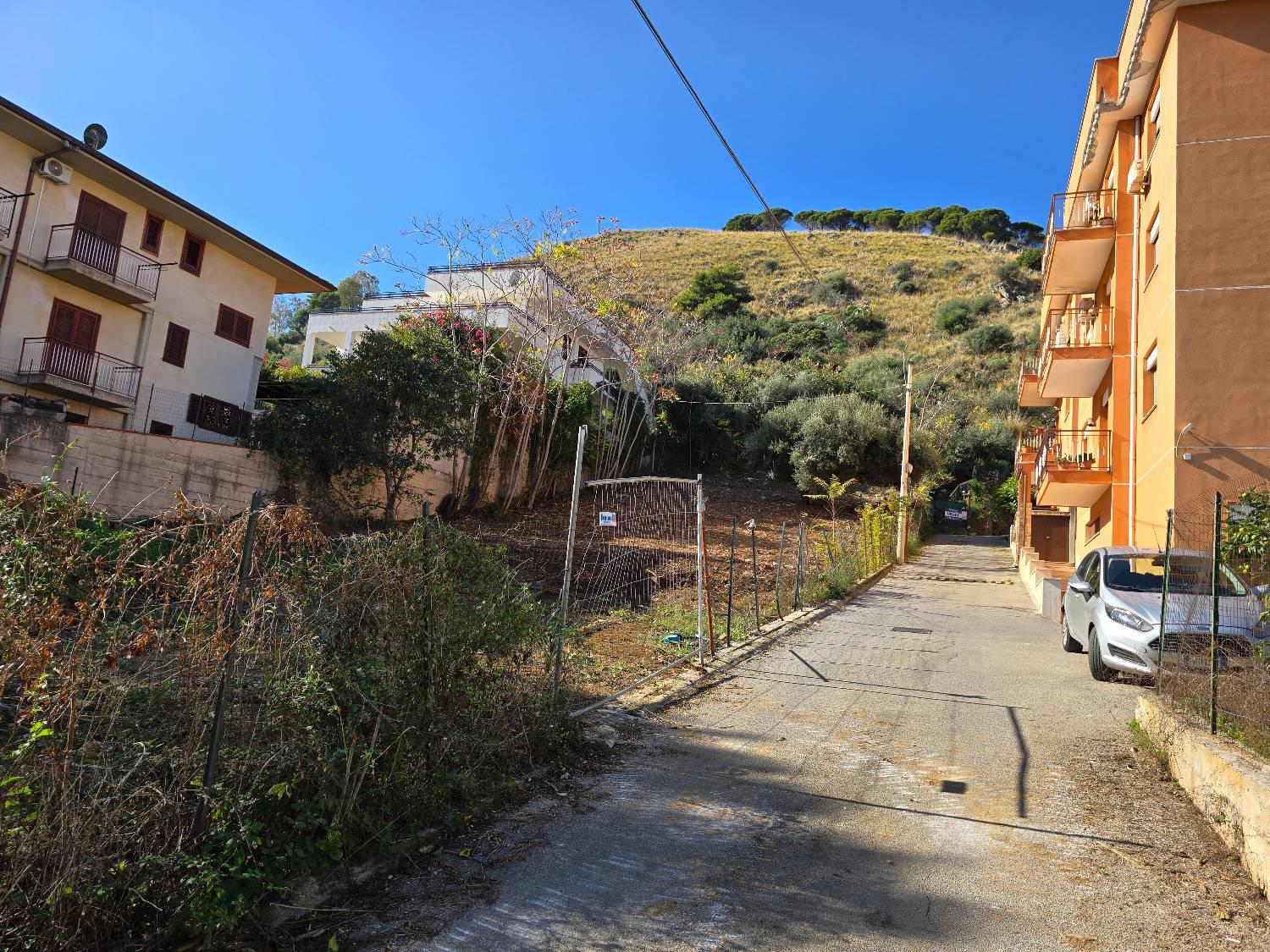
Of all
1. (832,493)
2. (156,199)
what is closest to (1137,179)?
(832,493)

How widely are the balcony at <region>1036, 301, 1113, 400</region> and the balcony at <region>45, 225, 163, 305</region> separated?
22.1m

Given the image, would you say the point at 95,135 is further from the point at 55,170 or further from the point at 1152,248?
the point at 1152,248

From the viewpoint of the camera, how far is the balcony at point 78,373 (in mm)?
20141

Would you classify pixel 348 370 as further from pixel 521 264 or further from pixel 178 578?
pixel 178 578

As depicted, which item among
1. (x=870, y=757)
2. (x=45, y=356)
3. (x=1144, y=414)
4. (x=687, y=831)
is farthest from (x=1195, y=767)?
(x=45, y=356)

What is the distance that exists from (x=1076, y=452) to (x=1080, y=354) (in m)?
4.90

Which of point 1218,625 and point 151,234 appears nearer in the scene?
point 1218,625

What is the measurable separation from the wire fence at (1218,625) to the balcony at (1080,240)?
12133 mm

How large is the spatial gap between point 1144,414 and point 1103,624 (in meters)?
7.74

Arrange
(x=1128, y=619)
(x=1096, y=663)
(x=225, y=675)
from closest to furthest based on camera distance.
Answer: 1. (x=225, y=675)
2. (x=1128, y=619)
3. (x=1096, y=663)

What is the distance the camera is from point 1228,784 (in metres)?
4.95

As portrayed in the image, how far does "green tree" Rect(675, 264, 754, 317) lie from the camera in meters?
65.3

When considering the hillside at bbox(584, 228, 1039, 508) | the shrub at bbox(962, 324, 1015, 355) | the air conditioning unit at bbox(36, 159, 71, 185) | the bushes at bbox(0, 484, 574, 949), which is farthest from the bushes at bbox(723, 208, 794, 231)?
the bushes at bbox(0, 484, 574, 949)

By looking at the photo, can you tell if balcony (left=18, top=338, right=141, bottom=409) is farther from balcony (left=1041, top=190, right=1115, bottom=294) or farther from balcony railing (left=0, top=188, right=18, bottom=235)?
balcony (left=1041, top=190, right=1115, bottom=294)
